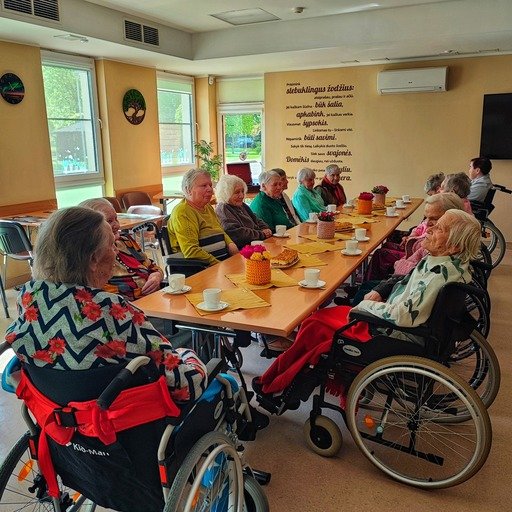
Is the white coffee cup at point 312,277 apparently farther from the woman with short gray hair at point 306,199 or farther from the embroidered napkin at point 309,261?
the woman with short gray hair at point 306,199

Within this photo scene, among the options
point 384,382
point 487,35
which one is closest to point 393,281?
point 384,382

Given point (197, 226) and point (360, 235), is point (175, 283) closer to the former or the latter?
point (197, 226)

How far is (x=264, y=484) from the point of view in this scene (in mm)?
1871

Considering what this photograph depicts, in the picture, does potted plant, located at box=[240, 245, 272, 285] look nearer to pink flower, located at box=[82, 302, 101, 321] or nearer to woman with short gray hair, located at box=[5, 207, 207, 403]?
woman with short gray hair, located at box=[5, 207, 207, 403]

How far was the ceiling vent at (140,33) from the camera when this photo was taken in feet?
15.5

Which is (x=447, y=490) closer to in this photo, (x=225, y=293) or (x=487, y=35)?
(x=225, y=293)

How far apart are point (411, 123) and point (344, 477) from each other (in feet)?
18.0

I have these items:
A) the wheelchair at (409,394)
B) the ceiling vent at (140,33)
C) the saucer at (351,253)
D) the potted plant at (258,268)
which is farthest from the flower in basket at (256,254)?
the ceiling vent at (140,33)

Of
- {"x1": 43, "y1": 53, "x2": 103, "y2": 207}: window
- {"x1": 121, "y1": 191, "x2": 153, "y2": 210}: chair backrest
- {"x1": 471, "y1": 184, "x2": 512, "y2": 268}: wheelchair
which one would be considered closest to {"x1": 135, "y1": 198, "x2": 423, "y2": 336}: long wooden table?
{"x1": 471, "y1": 184, "x2": 512, "y2": 268}: wheelchair

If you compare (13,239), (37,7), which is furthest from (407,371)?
(37,7)

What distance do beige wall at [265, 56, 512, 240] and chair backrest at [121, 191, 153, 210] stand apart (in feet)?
8.06

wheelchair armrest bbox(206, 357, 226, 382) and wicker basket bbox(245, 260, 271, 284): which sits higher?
wicker basket bbox(245, 260, 271, 284)

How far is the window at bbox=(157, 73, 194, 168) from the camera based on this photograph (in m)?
6.85

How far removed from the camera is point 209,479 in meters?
1.35
